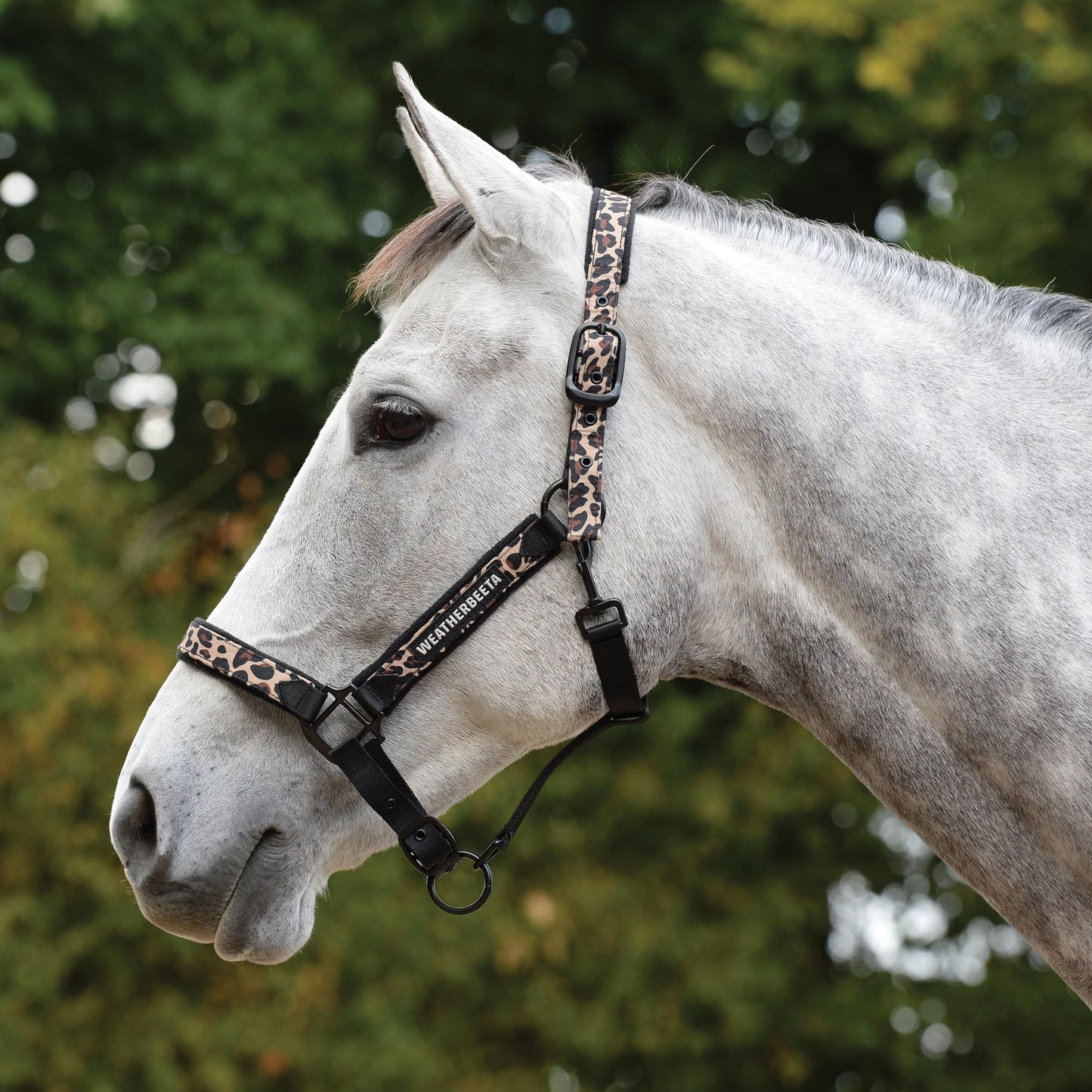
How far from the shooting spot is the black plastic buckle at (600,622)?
7.08ft

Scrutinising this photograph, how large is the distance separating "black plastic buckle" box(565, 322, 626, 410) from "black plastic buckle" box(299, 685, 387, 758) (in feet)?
2.25

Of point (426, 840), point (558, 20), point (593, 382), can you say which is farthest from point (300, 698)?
point (558, 20)

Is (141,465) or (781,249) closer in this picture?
(781,249)

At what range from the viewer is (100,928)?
7.54 metres

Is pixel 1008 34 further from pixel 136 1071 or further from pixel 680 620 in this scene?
pixel 136 1071

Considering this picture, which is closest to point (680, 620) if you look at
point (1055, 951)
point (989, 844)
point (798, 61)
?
point (989, 844)

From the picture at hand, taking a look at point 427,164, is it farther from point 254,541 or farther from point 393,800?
point 254,541

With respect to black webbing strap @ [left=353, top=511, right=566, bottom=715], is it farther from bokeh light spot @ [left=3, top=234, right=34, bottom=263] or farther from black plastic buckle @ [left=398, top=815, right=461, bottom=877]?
bokeh light spot @ [left=3, top=234, right=34, bottom=263]

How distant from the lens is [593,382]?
7.14 feet

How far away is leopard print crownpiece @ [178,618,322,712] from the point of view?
2.18 m

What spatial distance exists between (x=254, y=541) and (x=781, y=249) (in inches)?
236

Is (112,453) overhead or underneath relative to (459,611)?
underneath

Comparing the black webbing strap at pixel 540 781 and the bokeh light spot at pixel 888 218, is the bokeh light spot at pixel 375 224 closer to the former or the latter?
the bokeh light spot at pixel 888 218

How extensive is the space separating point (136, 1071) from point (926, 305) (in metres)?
7.50
